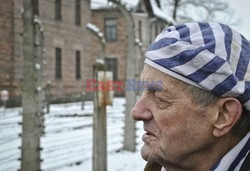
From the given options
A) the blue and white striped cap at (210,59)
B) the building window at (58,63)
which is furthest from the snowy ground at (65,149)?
the building window at (58,63)

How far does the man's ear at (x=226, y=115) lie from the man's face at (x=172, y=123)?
24 mm

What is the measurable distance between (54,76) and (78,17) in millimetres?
3479

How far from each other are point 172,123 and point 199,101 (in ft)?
0.39

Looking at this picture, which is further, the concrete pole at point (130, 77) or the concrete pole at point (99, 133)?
the concrete pole at point (130, 77)

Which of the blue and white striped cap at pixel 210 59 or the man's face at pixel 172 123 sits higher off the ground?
the blue and white striped cap at pixel 210 59

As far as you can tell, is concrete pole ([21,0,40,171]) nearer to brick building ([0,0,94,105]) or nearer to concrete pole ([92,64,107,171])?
concrete pole ([92,64,107,171])

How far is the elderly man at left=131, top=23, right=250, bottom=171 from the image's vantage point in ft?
3.44

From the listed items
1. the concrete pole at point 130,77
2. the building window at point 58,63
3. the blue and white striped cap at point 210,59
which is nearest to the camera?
the blue and white striped cap at point 210,59

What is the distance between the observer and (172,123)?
111cm

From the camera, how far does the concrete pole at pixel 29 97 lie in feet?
11.0

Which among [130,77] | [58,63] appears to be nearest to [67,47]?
[58,63]

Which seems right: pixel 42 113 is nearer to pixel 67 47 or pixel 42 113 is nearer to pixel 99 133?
pixel 99 133

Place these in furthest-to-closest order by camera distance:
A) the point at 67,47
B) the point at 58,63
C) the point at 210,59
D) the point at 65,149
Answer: the point at 67,47 < the point at 58,63 < the point at 65,149 < the point at 210,59

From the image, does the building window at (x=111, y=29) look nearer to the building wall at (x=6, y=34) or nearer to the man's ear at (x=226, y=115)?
the building wall at (x=6, y=34)
